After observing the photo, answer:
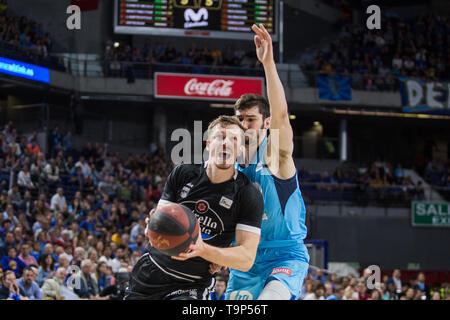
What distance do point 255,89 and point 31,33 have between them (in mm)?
8881

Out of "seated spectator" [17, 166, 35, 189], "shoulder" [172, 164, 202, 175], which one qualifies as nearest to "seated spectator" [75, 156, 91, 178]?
"seated spectator" [17, 166, 35, 189]

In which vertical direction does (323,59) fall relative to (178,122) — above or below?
above

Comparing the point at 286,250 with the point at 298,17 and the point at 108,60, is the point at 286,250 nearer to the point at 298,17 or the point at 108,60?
the point at 108,60

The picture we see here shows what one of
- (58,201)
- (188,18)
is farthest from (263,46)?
(188,18)

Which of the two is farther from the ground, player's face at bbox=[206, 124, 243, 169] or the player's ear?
the player's ear

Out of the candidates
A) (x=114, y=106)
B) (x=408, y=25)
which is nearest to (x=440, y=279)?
(x=408, y=25)

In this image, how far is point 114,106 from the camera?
1113 inches

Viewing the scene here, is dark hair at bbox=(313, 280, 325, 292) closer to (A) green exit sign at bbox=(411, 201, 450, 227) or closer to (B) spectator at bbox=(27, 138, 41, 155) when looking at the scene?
(B) spectator at bbox=(27, 138, 41, 155)

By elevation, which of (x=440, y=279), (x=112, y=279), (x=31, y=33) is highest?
(x=31, y=33)

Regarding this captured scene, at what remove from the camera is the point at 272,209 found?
5352 mm

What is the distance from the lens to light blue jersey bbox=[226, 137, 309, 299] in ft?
17.5

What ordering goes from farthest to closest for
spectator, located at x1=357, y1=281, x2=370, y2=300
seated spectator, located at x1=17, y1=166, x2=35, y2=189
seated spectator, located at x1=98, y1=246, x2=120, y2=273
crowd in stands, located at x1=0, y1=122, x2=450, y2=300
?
1. seated spectator, located at x1=17, y1=166, x2=35, y2=189
2. spectator, located at x1=357, y1=281, x2=370, y2=300
3. seated spectator, located at x1=98, y1=246, x2=120, y2=273
4. crowd in stands, located at x1=0, y1=122, x2=450, y2=300

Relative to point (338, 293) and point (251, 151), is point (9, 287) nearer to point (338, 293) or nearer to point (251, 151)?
point (251, 151)

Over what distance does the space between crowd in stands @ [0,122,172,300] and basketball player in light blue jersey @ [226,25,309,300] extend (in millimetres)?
5602
